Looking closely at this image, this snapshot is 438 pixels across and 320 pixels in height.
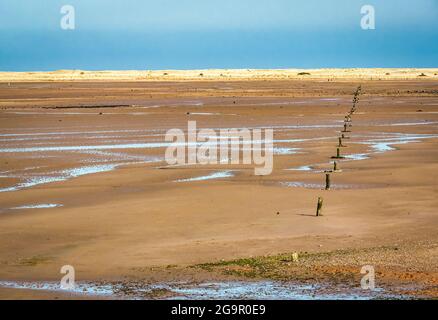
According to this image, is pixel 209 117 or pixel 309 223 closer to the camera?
pixel 309 223

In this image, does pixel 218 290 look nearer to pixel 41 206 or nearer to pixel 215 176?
pixel 41 206

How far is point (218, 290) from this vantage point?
10.3 m

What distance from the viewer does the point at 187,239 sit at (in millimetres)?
13461

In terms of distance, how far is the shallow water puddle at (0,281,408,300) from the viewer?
9.98 m

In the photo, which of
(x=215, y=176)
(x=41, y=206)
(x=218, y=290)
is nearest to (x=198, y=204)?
(x=41, y=206)

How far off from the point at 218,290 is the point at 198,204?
20.2 feet

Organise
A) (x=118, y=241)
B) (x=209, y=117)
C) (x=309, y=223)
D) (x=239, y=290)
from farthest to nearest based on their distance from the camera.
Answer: (x=209, y=117) < (x=309, y=223) < (x=118, y=241) < (x=239, y=290)

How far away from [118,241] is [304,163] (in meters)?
10.1

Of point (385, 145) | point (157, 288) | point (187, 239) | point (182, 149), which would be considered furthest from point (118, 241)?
point (385, 145)

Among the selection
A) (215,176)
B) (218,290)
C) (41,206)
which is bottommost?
(218,290)

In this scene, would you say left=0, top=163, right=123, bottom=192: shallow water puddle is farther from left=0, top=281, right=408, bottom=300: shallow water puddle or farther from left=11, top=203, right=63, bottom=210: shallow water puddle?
left=0, top=281, right=408, bottom=300: shallow water puddle

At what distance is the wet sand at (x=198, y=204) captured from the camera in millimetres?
11906

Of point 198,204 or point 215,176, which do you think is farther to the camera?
point 215,176

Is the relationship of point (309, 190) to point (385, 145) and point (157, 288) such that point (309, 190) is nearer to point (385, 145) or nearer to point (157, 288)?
point (157, 288)
